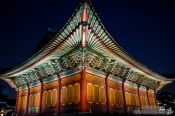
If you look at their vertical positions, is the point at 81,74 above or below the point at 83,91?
above

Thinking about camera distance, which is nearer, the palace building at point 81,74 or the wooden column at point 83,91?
the palace building at point 81,74

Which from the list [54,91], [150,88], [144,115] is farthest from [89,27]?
[150,88]

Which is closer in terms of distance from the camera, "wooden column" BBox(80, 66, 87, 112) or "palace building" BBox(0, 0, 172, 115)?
"palace building" BBox(0, 0, 172, 115)

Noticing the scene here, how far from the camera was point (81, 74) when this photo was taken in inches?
446

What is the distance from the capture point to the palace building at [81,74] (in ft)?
33.3

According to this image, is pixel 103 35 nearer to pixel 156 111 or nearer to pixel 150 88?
pixel 156 111

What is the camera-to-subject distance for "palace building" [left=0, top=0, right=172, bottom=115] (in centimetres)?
1016

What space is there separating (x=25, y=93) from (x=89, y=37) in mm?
9770

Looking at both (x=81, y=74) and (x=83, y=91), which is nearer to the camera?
(x=83, y=91)

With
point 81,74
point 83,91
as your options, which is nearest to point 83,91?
point 83,91

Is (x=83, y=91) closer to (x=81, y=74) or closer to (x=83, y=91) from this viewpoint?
(x=83, y=91)

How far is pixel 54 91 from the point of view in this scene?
1332cm

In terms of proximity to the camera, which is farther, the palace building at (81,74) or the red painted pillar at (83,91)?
the red painted pillar at (83,91)

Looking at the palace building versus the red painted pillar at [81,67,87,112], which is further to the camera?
the red painted pillar at [81,67,87,112]
